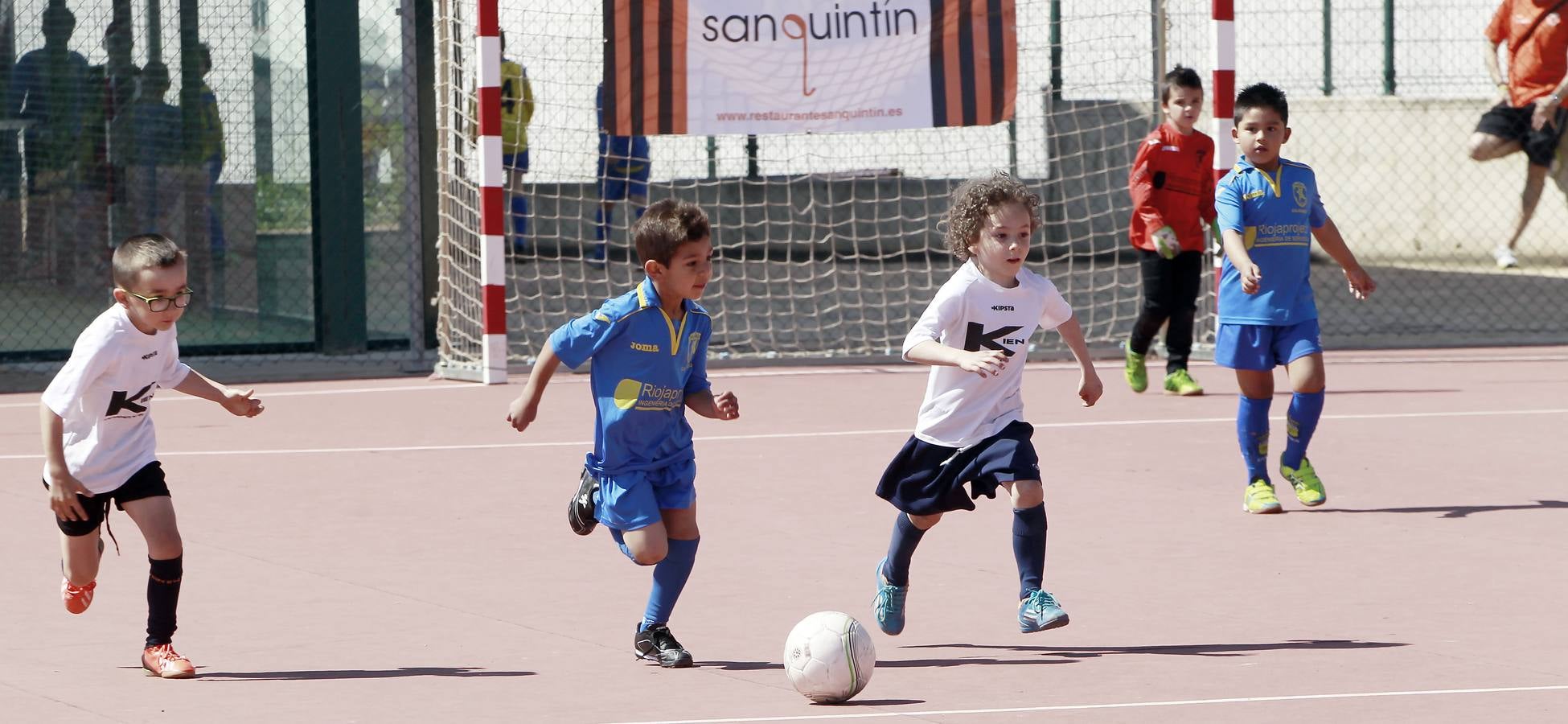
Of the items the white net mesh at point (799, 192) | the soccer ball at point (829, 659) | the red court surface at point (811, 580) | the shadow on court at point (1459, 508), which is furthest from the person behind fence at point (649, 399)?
the white net mesh at point (799, 192)

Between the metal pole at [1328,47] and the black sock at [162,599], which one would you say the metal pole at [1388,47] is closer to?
the metal pole at [1328,47]

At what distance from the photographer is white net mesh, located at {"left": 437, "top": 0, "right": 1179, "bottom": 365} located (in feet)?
44.3

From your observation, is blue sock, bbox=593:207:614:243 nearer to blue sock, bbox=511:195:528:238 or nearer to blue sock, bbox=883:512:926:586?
blue sock, bbox=511:195:528:238

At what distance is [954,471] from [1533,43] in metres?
12.6

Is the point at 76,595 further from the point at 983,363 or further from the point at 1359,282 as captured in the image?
the point at 1359,282

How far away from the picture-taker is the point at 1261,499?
302 inches

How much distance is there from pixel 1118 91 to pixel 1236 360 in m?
10.6

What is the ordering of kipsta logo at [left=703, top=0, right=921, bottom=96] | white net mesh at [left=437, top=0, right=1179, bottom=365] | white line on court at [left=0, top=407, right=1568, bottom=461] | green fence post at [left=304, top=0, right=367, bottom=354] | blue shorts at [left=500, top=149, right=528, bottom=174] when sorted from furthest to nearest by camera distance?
blue shorts at [left=500, top=149, right=528, bottom=174] → white net mesh at [left=437, top=0, right=1179, bottom=365] → green fence post at [left=304, top=0, right=367, bottom=354] → kipsta logo at [left=703, top=0, right=921, bottom=96] → white line on court at [left=0, top=407, right=1568, bottom=461]

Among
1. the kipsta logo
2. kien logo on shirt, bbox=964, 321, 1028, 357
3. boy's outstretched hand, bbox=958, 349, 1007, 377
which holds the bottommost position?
boy's outstretched hand, bbox=958, 349, 1007, 377

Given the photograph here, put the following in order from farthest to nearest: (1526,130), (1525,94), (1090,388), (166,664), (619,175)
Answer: (1526,130)
(1525,94)
(619,175)
(1090,388)
(166,664)

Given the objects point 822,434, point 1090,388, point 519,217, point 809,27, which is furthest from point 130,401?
point 519,217

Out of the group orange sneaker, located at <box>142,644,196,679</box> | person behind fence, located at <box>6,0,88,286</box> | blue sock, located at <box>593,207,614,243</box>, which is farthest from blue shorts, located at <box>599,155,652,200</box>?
orange sneaker, located at <box>142,644,196,679</box>

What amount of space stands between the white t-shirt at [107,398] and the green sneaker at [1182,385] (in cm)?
683

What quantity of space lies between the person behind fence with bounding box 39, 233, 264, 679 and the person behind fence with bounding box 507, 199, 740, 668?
0.96 m
